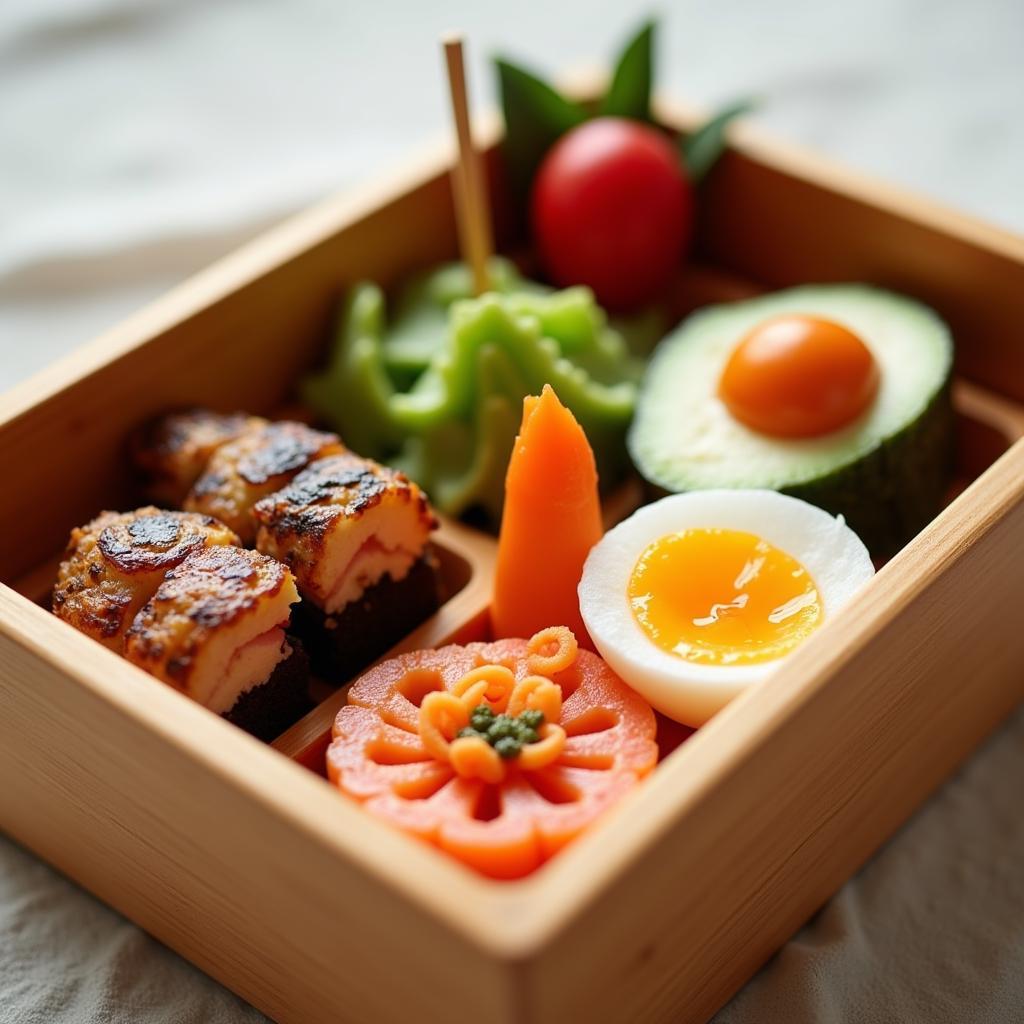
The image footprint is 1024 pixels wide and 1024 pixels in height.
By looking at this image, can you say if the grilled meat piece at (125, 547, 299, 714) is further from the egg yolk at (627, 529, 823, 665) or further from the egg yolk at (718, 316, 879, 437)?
the egg yolk at (718, 316, 879, 437)

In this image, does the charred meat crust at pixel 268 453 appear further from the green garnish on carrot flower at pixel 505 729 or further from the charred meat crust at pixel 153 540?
the green garnish on carrot flower at pixel 505 729

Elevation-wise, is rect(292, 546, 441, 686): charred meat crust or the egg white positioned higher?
the egg white

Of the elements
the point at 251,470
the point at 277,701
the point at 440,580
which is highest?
the point at 251,470

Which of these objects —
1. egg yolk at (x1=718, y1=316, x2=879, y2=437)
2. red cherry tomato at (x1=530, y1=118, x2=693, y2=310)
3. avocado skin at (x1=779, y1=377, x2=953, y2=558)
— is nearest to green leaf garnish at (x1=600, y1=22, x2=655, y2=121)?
red cherry tomato at (x1=530, y1=118, x2=693, y2=310)

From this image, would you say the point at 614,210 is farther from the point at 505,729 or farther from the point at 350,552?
the point at 505,729

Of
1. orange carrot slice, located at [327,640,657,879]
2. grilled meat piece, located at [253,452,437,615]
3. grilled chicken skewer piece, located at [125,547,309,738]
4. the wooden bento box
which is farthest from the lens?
grilled meat piece, located at [253,452,437,615]

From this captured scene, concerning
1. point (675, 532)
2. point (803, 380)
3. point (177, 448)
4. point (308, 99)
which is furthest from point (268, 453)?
point (308, 99)
